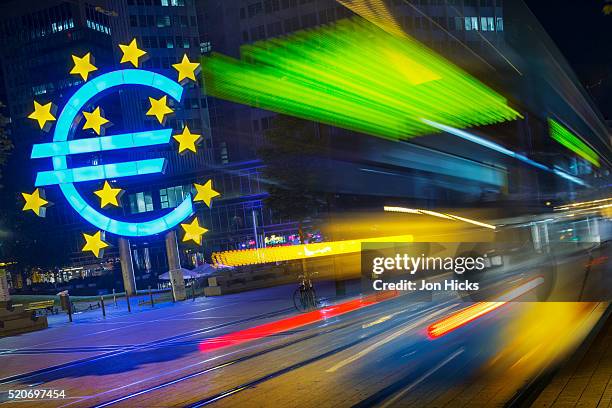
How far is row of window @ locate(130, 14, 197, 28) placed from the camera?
275ft

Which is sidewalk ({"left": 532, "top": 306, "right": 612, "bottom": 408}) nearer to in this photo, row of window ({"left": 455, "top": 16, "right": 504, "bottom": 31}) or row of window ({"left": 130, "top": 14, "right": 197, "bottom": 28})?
row of window ({"left": 455, "top": 16, "right": 504, "bottom": 31})

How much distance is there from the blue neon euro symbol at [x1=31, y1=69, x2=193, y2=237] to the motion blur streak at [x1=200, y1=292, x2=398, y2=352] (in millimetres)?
10716

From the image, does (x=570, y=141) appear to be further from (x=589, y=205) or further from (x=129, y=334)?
(x=129, y=334)

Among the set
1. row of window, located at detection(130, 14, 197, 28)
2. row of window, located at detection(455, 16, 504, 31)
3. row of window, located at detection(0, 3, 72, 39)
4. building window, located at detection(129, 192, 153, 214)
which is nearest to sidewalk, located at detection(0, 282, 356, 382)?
row of window, located at detection(455, 16, 504, 31)

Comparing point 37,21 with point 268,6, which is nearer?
point 268,6

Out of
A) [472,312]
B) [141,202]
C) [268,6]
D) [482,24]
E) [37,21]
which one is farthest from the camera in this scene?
[37,21]

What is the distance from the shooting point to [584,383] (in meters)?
7.21

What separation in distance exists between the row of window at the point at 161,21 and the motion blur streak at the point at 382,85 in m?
78.6

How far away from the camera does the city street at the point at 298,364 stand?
812 centimetres

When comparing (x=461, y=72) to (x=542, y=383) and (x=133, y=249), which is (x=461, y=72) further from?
(x=133, y=249)

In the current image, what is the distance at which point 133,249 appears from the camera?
6725 cm

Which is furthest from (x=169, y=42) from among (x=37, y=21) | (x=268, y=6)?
(x=37, y=21)

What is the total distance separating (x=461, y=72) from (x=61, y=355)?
44.1 ft

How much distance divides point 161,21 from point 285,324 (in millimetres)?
76171
